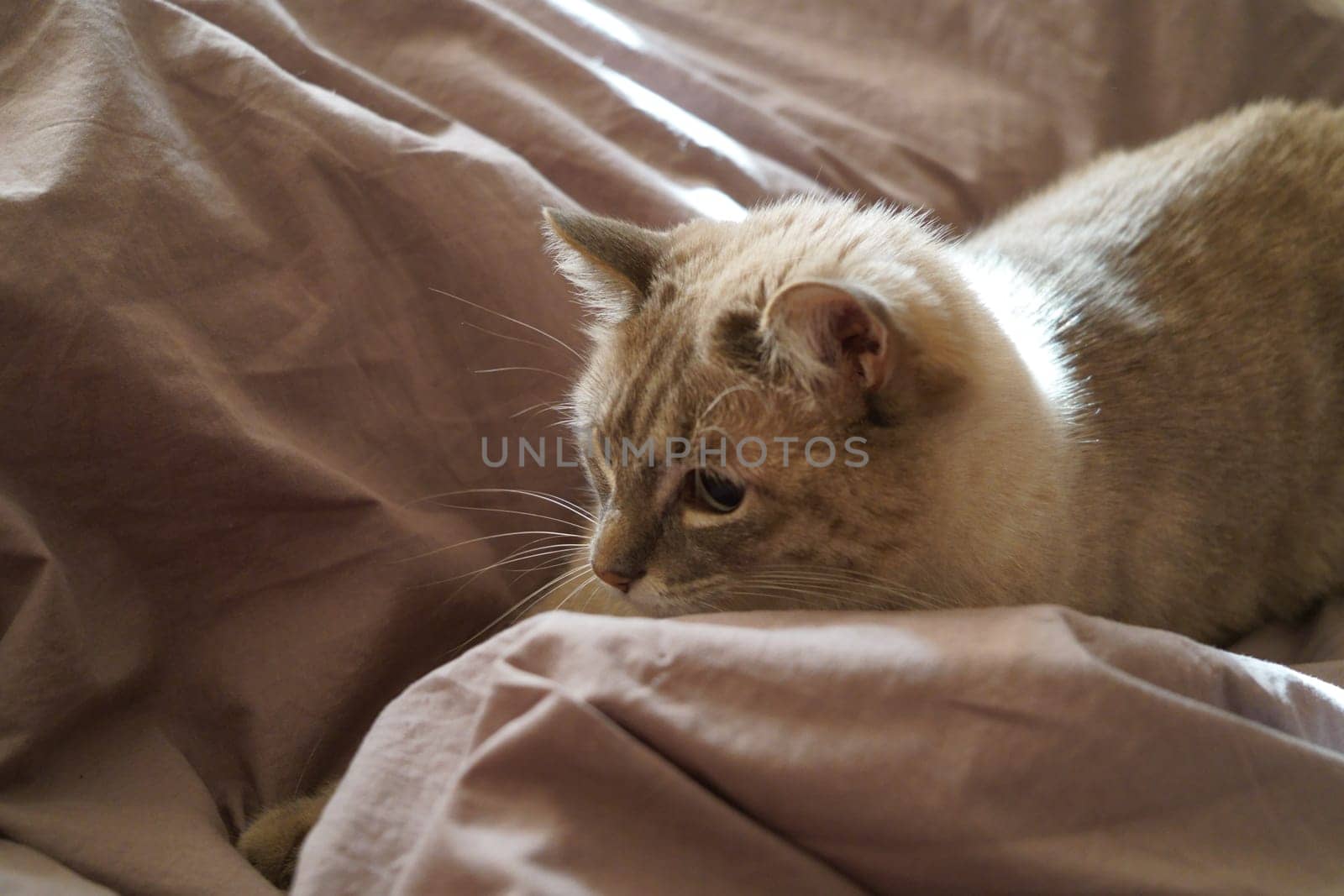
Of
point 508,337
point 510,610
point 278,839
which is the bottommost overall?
point 278,839

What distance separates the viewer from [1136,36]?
1.91 m

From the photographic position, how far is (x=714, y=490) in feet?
3.79

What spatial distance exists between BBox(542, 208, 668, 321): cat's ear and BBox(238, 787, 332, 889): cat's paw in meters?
0.87

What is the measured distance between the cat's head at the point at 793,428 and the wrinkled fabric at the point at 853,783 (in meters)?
0.22

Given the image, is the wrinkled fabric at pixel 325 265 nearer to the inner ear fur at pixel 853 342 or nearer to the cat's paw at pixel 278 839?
the cat's paw at pixel 278 839

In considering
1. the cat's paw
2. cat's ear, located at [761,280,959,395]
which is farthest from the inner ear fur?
the cat's paw

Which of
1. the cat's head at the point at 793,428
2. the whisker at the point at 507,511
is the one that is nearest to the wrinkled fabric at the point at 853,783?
the cat's head at the point at 793,428

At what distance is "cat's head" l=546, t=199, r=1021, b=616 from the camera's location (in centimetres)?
106

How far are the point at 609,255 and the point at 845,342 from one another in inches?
16.6

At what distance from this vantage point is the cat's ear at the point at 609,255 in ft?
4.24

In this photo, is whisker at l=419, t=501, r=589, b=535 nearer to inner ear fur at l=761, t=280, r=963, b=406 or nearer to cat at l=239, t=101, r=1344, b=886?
cat at l=239, t=101, r=1344, b=886

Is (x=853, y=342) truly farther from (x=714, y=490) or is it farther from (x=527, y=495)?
(x=527, y=495)

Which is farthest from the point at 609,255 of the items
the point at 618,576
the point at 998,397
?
the point at 998,397

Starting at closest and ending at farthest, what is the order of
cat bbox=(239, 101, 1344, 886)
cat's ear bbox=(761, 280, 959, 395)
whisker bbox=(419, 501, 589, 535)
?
cat's ear bbox=(761, 280, 959, 395)
cat bbox=(239, 101, 1344, 886)
whisker bbox=(419, 501, 589, 535)
